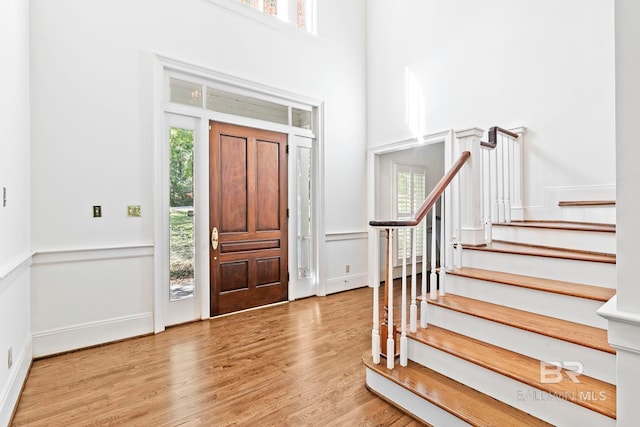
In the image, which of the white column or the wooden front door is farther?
the wooden front door

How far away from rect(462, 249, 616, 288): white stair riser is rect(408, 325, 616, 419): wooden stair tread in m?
0.70

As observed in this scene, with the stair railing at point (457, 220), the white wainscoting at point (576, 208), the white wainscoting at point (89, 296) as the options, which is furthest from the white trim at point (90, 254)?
the white wainscoting at point (576, 208)

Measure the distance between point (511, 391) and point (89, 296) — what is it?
333 centimetres

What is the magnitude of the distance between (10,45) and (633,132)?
332 centimetres

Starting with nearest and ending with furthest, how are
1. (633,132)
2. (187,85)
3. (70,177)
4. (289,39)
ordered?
(633,132) < (70,177) < (187,85) < (289,39)

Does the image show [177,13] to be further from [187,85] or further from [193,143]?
[193,143]

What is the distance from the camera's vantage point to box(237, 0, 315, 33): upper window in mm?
4258

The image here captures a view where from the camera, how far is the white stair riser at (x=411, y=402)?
5.79ft

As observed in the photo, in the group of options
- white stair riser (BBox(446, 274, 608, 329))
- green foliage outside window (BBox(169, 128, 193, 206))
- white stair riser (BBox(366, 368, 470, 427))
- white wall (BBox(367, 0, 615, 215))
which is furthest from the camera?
green foliage outside window (BBox(169, 128, 193, 206))

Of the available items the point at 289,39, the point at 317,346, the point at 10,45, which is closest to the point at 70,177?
the point at 10,45

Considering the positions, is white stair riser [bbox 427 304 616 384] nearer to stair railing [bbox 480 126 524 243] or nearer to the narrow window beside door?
stair railing [bbox 480 126 524 243]

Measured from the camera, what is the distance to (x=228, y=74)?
3.79m

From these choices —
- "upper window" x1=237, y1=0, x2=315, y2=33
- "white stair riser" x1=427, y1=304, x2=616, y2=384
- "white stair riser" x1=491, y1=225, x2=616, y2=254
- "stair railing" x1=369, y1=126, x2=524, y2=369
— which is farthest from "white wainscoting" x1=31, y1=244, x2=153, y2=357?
"white stair riser" x1=491, y1=225, x2=616, y2=254

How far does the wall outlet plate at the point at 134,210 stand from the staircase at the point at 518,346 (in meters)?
2.50
